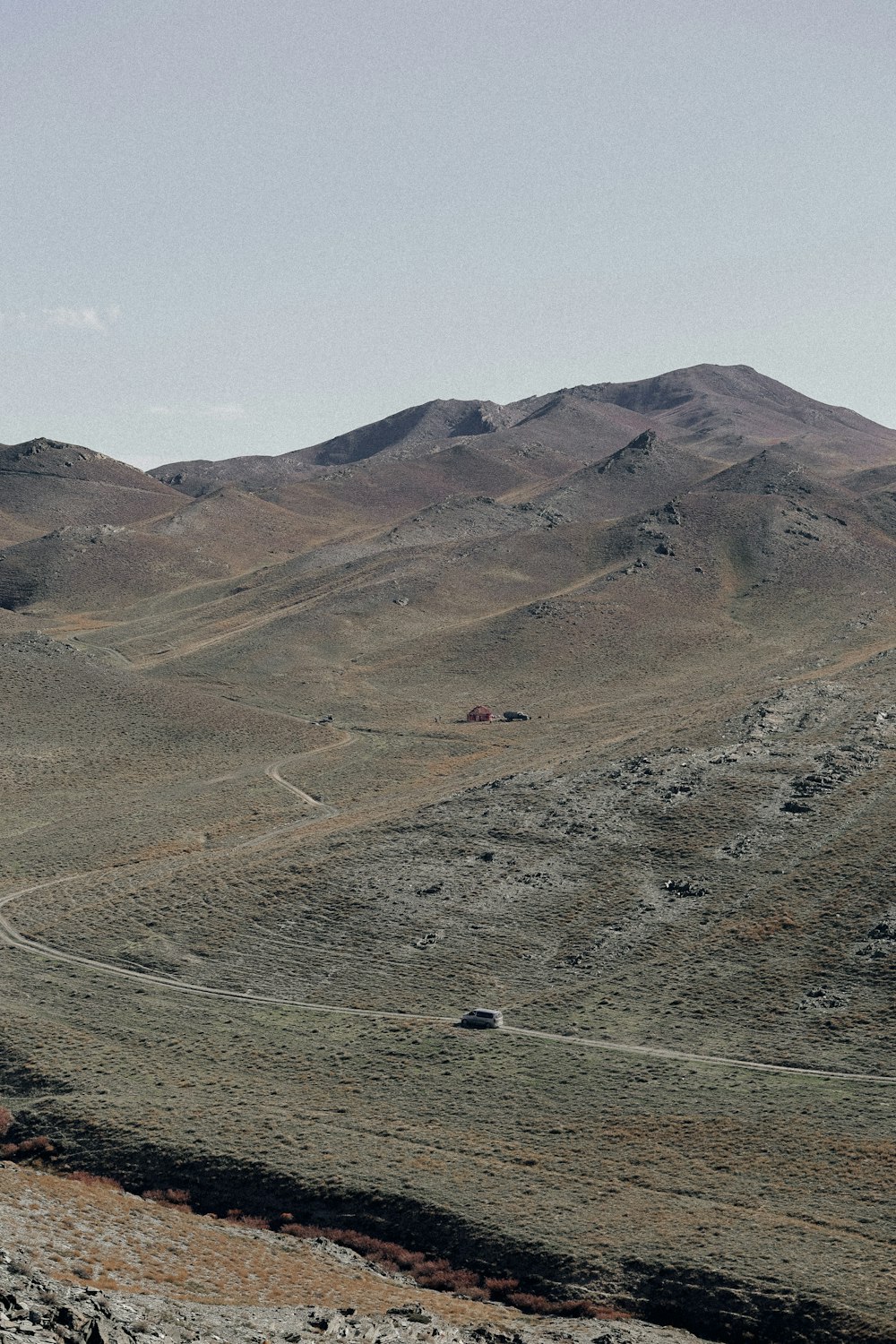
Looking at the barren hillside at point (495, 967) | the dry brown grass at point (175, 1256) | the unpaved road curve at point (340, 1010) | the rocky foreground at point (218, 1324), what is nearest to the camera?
the rocky foreground at point (218, 1324)

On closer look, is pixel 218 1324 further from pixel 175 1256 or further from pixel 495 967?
pixel 495 967

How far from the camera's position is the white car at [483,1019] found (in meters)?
46.5

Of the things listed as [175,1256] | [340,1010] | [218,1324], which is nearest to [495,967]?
[340,1010]

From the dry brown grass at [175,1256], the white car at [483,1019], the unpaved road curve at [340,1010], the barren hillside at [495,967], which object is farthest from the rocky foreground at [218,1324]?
the white car at [483,1019]

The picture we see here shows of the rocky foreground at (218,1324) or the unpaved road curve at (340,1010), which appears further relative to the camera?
the unpaved road curve at (340,1010)

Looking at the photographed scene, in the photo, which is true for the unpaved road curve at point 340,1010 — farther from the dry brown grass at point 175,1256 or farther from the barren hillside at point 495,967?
the dry brown grass at point 175,1256

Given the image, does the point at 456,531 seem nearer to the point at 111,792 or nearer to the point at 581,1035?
the point at 111,792

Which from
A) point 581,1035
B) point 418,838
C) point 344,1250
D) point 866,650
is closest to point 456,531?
point 866,650

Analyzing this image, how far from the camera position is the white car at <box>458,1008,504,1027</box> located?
46500 mm

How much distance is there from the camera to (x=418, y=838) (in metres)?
65.3

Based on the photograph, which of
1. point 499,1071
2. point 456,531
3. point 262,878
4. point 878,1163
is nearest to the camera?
point 878,1163

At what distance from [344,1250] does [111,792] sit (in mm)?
55940

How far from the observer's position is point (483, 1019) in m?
46.6

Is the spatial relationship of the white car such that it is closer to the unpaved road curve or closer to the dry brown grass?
the unpaved road curve
